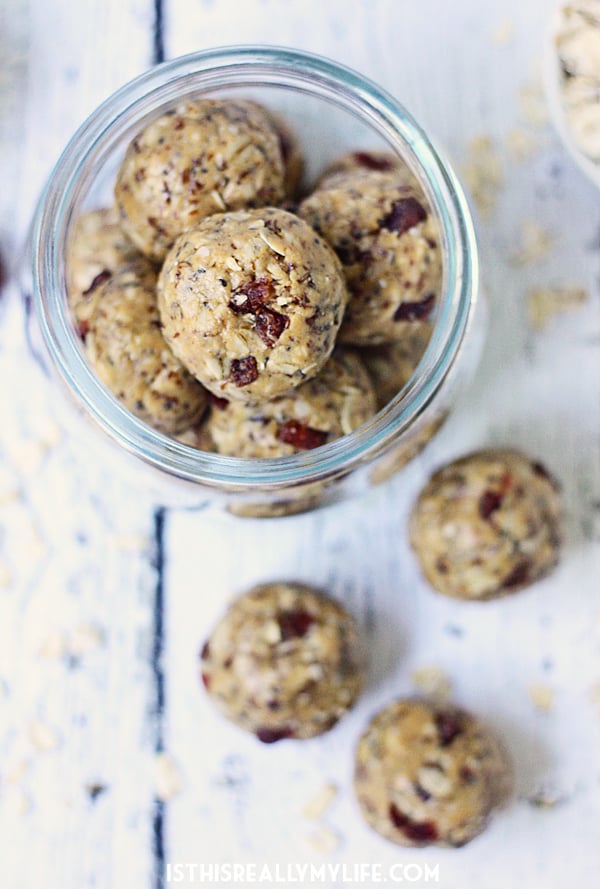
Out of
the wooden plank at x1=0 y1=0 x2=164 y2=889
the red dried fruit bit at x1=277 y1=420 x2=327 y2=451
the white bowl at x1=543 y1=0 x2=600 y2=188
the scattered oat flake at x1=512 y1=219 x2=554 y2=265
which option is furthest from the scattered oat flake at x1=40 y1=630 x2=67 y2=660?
the white bowl at x1=543 y1=0 x2=600 y2=188

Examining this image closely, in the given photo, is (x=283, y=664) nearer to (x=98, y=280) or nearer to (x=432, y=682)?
(x=432, y=682)

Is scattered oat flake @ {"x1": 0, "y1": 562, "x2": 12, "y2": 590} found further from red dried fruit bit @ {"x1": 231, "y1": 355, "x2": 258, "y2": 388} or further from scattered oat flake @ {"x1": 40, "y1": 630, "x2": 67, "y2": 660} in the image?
red dried fruit bit @ {"x1": 231, "y1": 355, "x2": 258, "y2": 388}

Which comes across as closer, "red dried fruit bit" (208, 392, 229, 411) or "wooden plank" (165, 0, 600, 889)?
"red dried fruit bit" (208, 392, 229, 411)

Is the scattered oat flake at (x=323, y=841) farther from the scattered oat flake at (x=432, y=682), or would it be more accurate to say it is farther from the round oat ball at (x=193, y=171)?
the round oat ball at (x=193, y=171)

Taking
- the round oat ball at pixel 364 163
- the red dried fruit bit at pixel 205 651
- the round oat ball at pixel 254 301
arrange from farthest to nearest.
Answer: the red dried fruit bit at pixel 205 651
the round oat ball at pixel 364 163
the round oat ball at pixel 254 301

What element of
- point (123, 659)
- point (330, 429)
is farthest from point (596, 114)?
point (123, 659)

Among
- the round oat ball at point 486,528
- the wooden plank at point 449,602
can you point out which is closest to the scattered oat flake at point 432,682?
the wooden plank at point 449,602
